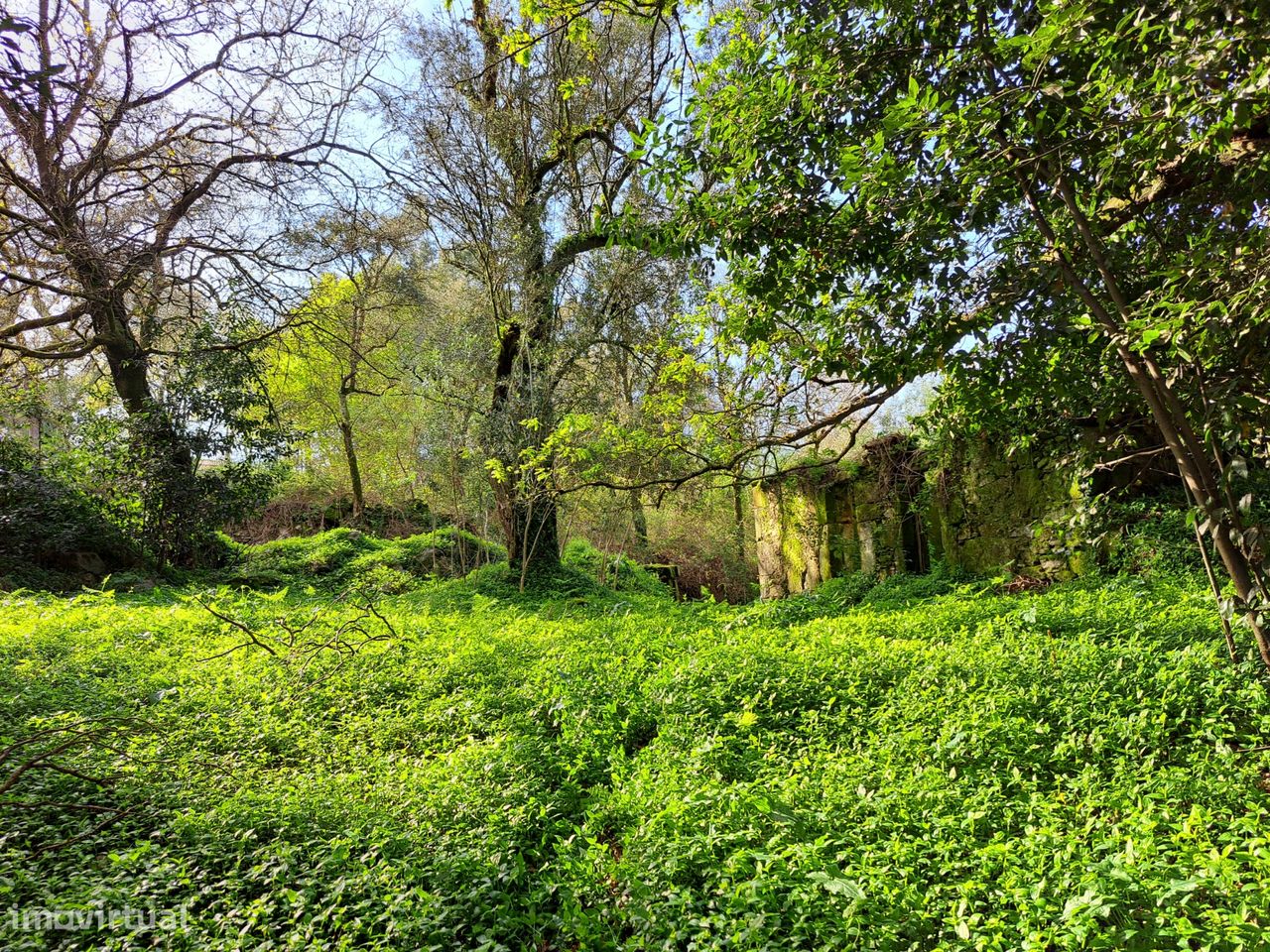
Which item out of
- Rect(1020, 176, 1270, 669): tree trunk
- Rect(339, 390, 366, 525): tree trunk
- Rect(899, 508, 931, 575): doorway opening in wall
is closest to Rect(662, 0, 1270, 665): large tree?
Rect(1020, 176, 1270, 669): tree trunk

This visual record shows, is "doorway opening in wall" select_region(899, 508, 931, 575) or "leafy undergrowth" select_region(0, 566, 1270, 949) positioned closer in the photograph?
"leafy undergrowth" select_region(0, 566, 1270, 949)

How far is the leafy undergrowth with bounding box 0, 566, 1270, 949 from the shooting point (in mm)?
2291

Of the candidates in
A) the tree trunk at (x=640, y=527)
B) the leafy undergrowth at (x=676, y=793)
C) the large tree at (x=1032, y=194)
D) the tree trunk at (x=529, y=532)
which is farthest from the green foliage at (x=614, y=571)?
the large tree at (x=1032, y=194)

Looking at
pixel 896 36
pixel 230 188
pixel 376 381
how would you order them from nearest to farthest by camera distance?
1. pixel 896 36
2. pixel 230 188
3. pixel 376 381

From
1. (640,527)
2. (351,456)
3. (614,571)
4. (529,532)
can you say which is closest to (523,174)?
(529,532)

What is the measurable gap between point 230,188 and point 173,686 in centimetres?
850

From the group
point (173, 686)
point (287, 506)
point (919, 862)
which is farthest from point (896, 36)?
point (287, 506)

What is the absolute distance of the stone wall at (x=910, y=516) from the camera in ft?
26.2

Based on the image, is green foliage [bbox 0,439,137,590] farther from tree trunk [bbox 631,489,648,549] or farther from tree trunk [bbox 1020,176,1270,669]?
tree trunk [bbox 1020,176,1270,669]

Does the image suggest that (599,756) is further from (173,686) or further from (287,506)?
(287,506)

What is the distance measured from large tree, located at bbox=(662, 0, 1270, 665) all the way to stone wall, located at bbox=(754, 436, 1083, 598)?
3969 millimetres

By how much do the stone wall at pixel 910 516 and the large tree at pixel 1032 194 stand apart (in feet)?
13.0

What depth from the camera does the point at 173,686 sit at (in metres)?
4.97

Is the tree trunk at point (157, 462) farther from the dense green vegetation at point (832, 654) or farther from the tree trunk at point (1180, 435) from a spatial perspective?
the tree trunk at point (1180, 435)
